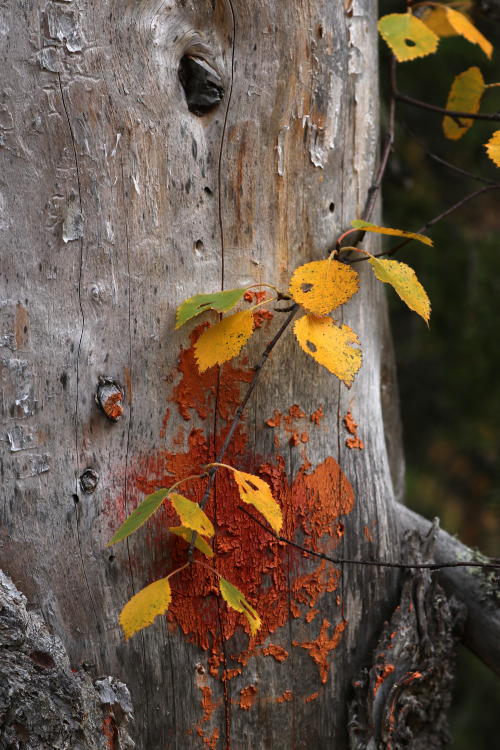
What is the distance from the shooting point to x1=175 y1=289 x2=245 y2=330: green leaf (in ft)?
3.60

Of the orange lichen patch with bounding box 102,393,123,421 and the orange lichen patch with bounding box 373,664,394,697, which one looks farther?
Answer: the orange lichen patch with bounding box 373,664,394,697

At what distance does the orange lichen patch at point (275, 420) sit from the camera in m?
1.27

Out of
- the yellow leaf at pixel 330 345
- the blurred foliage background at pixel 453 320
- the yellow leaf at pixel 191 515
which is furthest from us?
the blurred foliage background at pixel 453 320

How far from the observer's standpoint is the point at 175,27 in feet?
3.69

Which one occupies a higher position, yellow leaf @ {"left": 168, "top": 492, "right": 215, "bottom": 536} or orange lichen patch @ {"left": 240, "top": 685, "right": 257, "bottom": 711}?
yellow leaf @ {"left": 168, "top": 492, "right": 215, "bottom": 536}

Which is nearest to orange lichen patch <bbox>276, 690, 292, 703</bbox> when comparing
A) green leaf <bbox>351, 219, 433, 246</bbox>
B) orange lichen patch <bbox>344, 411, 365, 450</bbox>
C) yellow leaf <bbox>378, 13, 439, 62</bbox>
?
orange lichen patch <bbox>344, 411, 365, 450</bbox>

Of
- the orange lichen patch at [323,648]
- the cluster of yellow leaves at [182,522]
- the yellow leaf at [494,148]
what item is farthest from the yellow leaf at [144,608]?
the yellow leaf at [494,148]

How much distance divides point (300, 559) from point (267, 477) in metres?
0.20

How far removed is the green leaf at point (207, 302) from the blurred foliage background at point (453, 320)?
1.47 meters

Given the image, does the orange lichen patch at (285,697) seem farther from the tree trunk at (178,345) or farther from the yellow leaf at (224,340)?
the yellow leaf at (224,340)

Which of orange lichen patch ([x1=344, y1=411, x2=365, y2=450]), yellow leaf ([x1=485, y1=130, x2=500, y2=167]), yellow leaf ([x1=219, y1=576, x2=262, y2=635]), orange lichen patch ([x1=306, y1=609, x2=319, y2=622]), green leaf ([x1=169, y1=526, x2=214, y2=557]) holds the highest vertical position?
yellow leaf ([x1=485, y1=130, x2=500, y2=167])

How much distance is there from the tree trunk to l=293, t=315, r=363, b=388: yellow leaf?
0.51ft

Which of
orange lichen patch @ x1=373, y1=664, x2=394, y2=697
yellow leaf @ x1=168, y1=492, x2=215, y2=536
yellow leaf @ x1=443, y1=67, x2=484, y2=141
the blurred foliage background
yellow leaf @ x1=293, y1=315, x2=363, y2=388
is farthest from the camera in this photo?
the blurred foliage background

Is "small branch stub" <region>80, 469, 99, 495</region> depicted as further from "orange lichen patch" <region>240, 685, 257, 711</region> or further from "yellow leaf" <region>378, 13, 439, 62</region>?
"yellow leaf" <region>378, 13, 439, 62</region>
